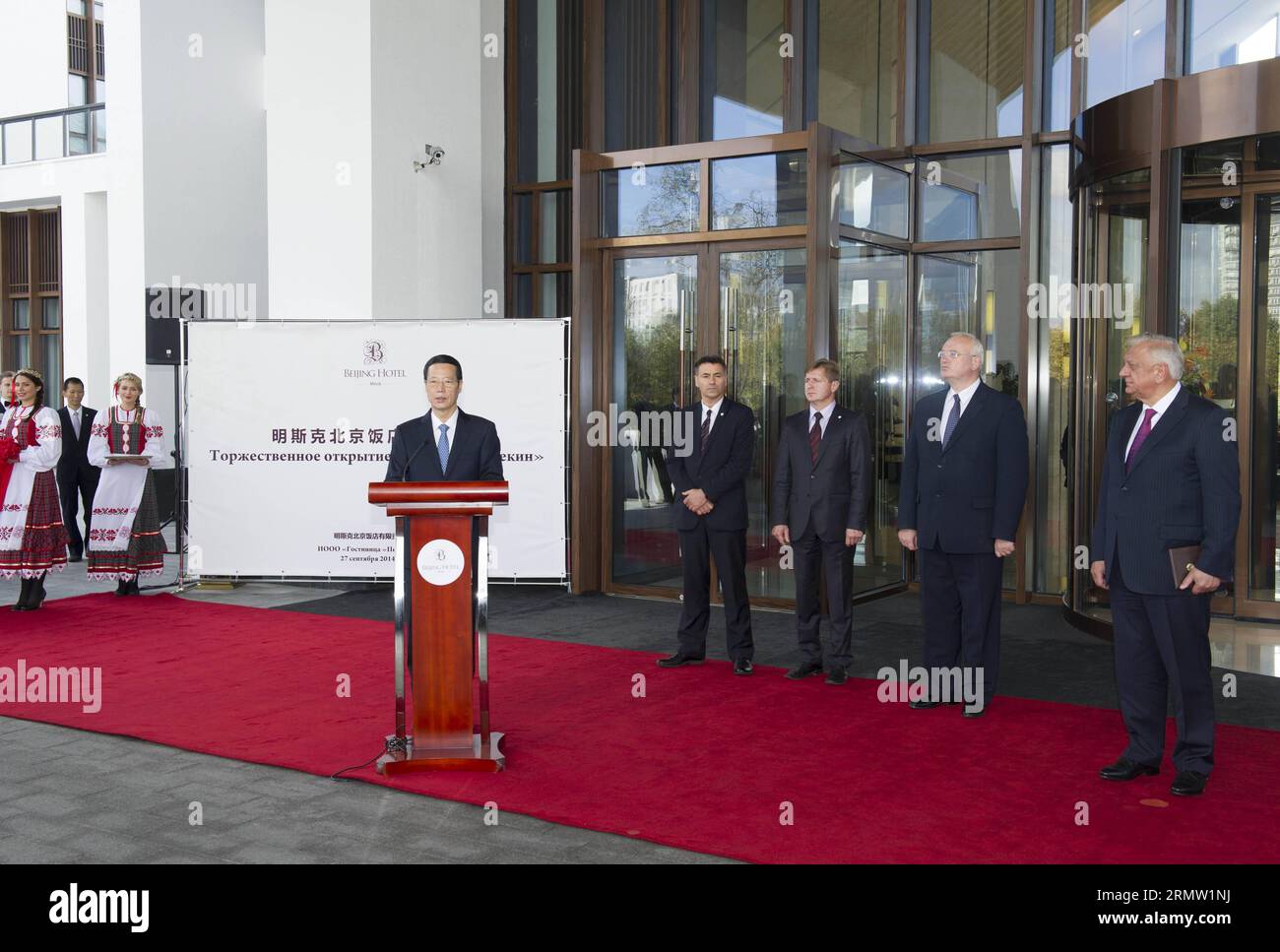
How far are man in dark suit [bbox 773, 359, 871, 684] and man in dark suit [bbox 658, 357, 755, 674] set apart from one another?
0.24m

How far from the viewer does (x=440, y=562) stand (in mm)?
4527

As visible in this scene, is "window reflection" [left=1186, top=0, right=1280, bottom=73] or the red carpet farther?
"window reflection" [left=1186, top=0, right=1280, bottom=73]

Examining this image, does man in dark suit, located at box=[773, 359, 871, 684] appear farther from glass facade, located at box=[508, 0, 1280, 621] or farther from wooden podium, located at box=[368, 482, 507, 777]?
wooden podium, located at box=[368, 482, 507, 777]

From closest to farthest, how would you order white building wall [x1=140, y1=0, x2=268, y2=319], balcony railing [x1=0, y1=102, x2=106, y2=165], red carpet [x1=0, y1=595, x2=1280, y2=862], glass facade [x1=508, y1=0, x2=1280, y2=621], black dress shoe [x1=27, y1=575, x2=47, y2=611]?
red carpet [x1=0, y1=595, x2=1280, y2=862] < glass facade [x1=508, y1=0, x2=1280, y2=621] < black dress shoe [x1=27, y1=575, x2=47, y2=611] < white building wall [x1=140, y1=0, x2=268, y2=319] < balcony railing [x1=0, y1=102, x2=106, y2=165]

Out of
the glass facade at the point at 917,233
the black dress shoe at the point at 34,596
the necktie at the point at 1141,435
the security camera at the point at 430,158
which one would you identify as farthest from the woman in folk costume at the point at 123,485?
the necktie at the point at 1141,435

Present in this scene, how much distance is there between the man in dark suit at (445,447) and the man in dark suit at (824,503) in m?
1.83

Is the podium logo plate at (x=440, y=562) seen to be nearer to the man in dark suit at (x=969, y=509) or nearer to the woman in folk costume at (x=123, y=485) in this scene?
the man in dark suit at (x=969, y=509)

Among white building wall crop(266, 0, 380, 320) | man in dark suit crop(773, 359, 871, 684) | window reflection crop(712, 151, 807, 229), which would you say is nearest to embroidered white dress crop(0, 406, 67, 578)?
white building wall crop(266, 0, 380, 320)

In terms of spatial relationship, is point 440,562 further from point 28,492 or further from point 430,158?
point 430,158

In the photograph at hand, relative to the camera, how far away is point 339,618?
7.90 metres

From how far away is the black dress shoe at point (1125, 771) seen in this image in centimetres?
432

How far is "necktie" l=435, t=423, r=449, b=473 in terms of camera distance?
189 inches

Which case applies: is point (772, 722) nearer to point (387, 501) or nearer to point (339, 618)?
point (387, 501)
